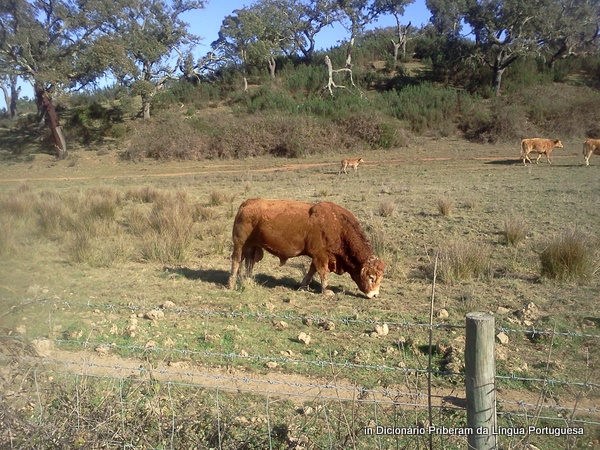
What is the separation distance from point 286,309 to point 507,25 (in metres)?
37.4

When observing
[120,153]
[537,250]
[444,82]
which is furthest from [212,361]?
[444,82]

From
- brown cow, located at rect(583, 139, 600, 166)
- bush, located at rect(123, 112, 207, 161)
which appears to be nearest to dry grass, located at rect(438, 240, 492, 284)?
brown cow, located at rect(583, 139, 600, 166)

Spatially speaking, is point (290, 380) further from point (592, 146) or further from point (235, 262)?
point (592, 146)

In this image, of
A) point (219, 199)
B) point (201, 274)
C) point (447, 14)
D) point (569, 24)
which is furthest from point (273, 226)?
point (447, 14)

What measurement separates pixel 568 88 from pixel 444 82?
9534 millimetres

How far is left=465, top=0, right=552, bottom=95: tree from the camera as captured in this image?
1479 inches

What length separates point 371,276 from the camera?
8.26 m

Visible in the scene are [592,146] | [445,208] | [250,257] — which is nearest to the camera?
[250,257]

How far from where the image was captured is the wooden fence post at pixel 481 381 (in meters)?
3.09

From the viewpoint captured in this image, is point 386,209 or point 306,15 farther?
point 306,15

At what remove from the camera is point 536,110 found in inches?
1480

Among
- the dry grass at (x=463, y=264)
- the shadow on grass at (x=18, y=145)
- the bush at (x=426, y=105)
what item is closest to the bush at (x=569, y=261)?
the dry grass at (x=463, y=264)

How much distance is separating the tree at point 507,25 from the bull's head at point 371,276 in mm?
35296

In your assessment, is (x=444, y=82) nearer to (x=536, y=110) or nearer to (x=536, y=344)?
(x=536, y=110)
